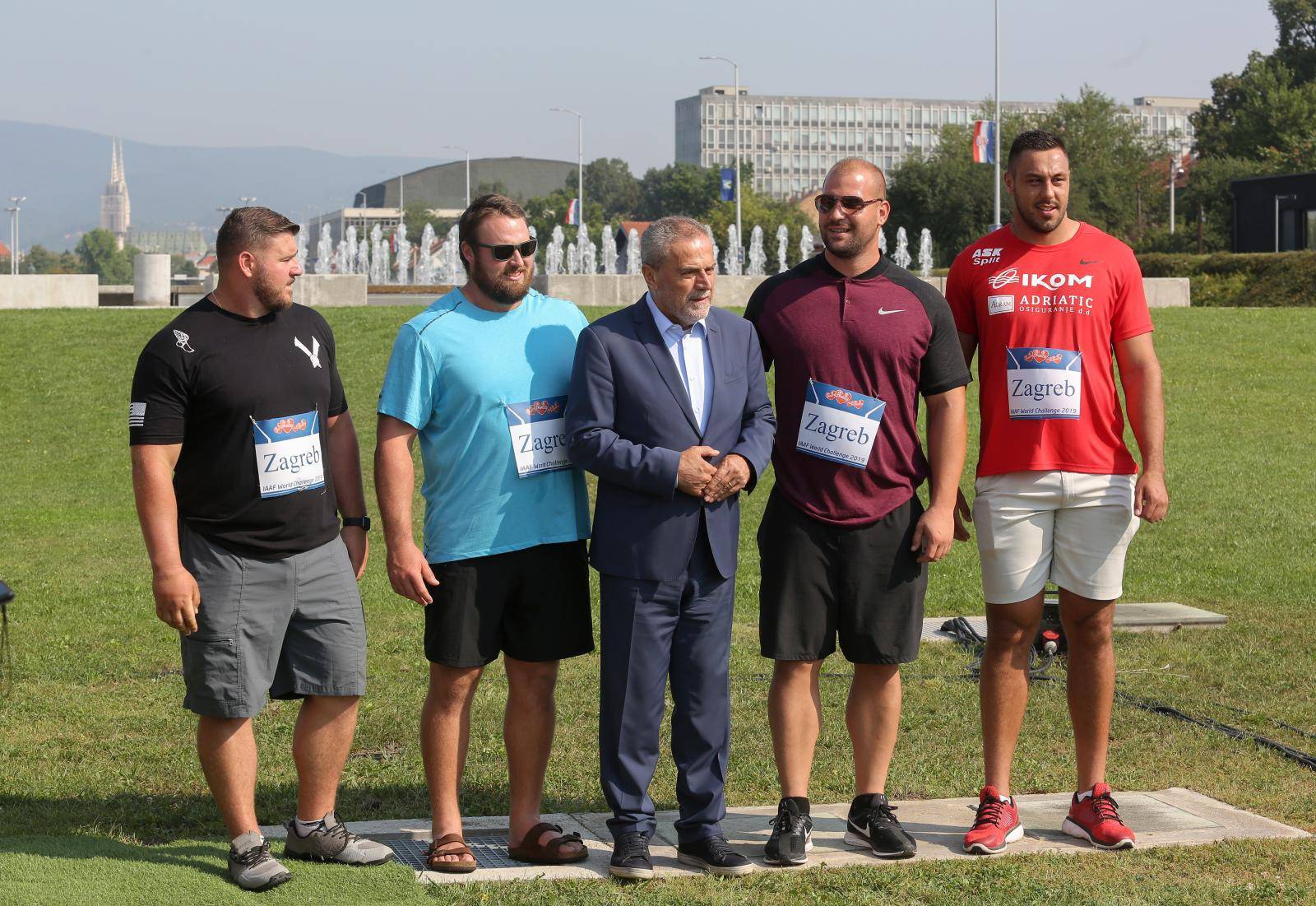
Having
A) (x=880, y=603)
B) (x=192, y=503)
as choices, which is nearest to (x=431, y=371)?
(x=192, y=503)

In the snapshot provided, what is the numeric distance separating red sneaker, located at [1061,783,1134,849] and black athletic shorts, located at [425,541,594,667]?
1.81m

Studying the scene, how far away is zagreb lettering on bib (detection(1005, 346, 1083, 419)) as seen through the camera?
16.2 ft

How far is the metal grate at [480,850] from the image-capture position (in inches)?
188

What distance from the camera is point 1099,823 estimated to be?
4973 mm

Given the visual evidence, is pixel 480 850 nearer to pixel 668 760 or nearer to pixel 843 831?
pixel 843 831

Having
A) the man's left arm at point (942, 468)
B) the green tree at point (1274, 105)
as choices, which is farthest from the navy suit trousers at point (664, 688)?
the green tree at point (1274, 105)

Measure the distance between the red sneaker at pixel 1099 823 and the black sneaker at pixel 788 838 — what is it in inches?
38.1

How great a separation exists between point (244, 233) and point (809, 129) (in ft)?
561

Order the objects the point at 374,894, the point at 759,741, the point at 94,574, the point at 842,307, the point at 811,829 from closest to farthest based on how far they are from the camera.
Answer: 1. the point at 374,894
2. the point at 842,307
3. the point at 811,829
4. the point at 759,741
5. the point at 94,574

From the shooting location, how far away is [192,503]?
14.6ft

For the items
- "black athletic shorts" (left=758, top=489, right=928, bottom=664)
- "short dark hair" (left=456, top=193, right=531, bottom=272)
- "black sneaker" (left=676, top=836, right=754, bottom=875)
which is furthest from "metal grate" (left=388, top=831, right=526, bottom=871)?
"short dark hair" (left=456, top=193, right=531, bottom=272)

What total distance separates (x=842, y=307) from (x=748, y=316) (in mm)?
383

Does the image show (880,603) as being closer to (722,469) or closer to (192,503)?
(722,469)

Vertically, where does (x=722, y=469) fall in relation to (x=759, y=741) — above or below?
above
